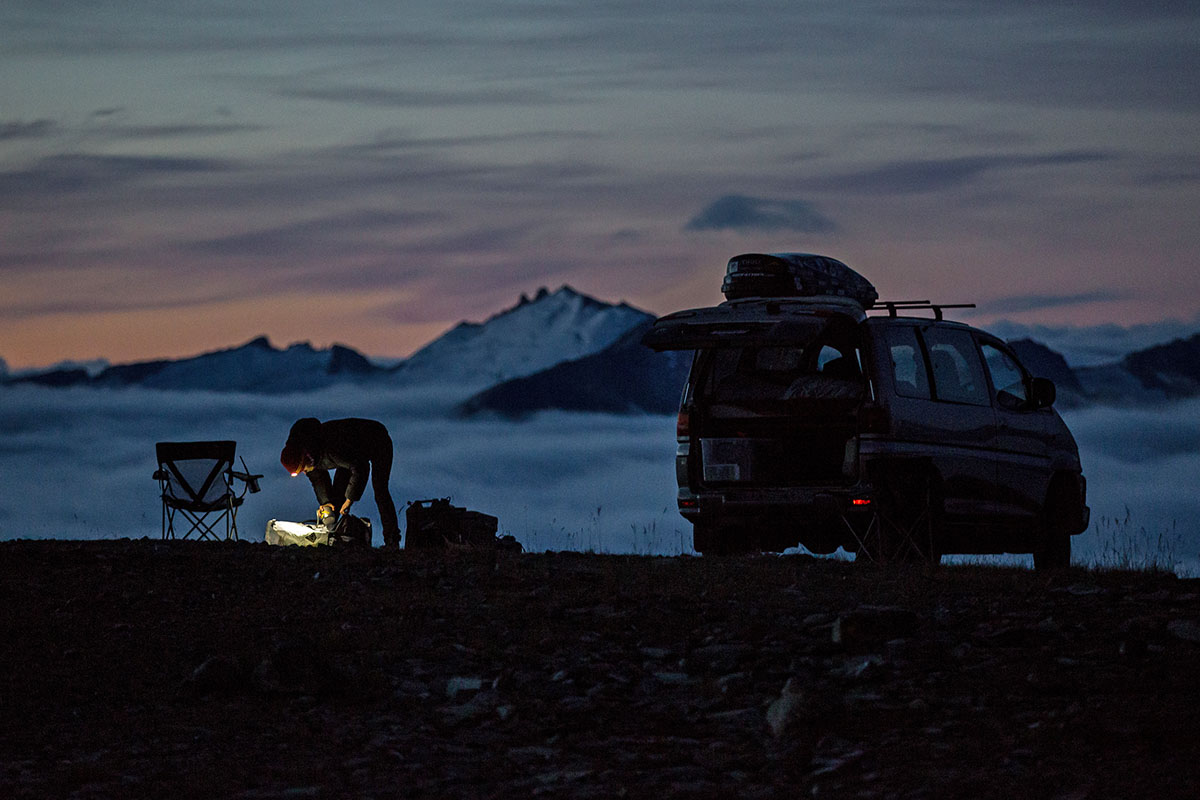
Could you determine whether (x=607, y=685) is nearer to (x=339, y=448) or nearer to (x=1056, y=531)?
(x=1056, y=531)

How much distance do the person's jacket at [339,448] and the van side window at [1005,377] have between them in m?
6.38

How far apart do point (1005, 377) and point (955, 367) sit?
2.51 ft

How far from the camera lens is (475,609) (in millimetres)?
9977

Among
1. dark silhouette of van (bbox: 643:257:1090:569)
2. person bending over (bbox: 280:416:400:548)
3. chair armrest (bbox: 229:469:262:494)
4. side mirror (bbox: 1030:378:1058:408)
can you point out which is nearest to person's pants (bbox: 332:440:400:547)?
person bending over (bbox: 280:416:400:548)

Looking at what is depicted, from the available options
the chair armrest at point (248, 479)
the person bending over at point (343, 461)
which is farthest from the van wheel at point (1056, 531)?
the chair armrest at point (248, 479)

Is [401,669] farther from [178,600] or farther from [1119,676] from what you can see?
[1119,676]

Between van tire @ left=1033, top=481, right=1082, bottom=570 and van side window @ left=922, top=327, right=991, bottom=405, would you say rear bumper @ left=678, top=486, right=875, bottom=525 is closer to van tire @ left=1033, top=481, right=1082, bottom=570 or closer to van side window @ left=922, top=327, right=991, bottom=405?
van side window @ left=922, top=327, right=991, bottom=405

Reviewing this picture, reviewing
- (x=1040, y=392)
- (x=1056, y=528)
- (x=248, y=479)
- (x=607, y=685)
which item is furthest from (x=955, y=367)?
(x=248, y=479)

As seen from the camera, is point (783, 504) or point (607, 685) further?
point (783, 504)

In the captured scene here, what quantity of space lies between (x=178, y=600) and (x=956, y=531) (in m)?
6.03

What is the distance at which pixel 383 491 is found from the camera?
1667 centimetres

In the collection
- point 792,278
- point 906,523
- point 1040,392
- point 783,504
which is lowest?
point 906,523

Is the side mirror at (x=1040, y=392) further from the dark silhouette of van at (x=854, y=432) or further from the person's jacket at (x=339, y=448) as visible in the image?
the person's jacket at (x=339, y=448)

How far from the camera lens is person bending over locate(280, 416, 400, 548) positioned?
1550 cm
